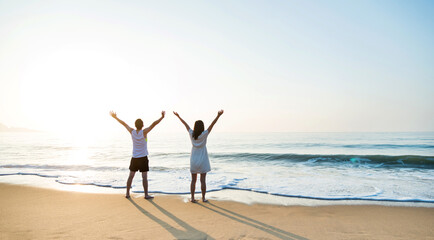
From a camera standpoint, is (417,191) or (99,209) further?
(417,191)

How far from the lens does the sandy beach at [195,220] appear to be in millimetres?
4008

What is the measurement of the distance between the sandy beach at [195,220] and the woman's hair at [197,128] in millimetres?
1572

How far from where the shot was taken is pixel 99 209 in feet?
18.0

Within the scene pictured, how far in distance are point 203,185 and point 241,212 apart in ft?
4.06

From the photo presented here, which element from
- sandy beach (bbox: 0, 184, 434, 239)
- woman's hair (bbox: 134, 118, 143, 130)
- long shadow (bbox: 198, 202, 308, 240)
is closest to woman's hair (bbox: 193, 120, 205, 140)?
woman's hair (bbox: 134, 118, 143, 130)

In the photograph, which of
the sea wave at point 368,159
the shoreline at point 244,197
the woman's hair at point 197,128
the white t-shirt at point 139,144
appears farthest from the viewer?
the sea wave at point 368,159

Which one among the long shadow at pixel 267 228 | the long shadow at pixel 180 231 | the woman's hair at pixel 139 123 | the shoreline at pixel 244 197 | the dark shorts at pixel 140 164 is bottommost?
the shoreline at pixel 244 197

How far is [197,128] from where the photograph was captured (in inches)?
229

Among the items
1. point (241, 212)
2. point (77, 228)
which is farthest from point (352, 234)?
point (77, 228)

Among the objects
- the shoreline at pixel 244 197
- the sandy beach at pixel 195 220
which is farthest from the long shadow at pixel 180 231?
the shoreline at pixel 244 197

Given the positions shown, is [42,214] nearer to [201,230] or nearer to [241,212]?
[201,230]

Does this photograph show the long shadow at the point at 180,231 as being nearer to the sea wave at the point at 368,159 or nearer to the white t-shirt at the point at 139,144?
the white t-shirt at the point at 139,144

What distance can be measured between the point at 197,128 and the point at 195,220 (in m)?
2.00

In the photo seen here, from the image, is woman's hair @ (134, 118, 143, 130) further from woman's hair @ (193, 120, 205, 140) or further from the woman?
woman's hair @ (193, 120, 205, 140)
